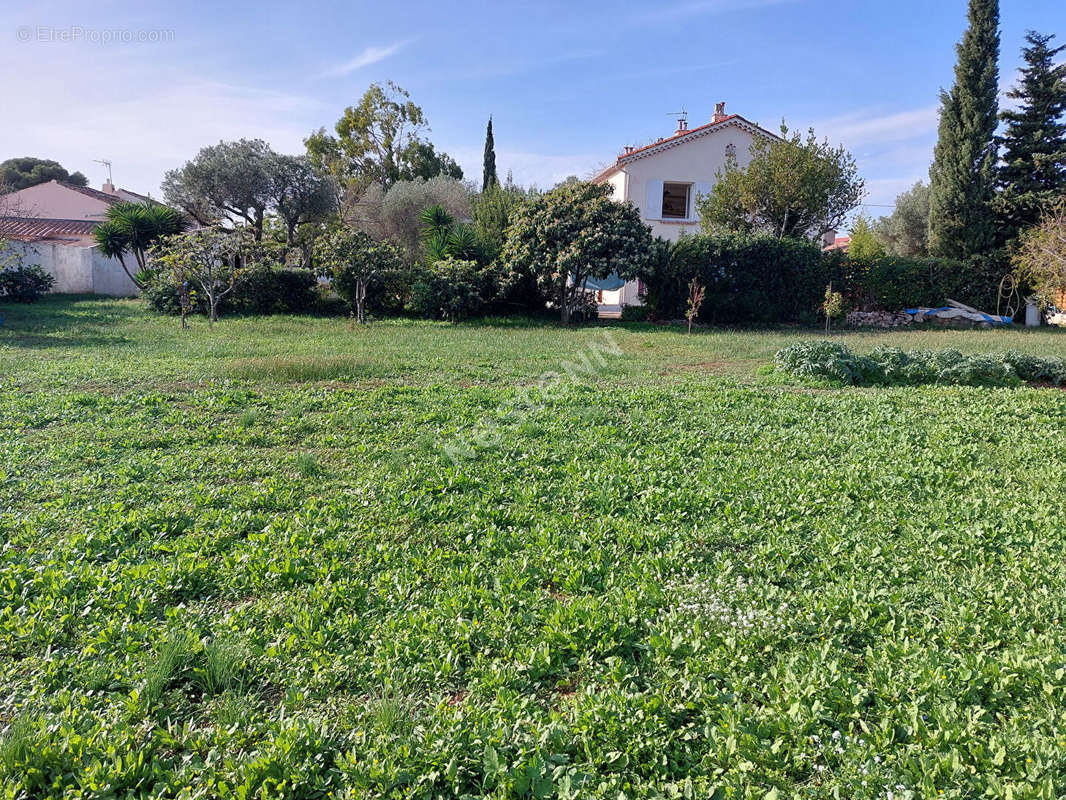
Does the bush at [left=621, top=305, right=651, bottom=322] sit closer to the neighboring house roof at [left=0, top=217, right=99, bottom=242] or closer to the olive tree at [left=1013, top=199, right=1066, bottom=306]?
the olive tree at [left=1013, top=199, right=1066, bottom=306]

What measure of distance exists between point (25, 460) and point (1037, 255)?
19.6m

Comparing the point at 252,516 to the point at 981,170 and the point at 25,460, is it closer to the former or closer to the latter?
the point at 25,460

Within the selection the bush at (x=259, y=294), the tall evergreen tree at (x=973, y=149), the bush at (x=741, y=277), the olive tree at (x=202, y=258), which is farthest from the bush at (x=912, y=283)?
the olive tree at (x=202, y=258)

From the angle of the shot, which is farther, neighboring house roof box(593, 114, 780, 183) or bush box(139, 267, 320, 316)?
neighboring house roof box(593, 114, 780, 183)

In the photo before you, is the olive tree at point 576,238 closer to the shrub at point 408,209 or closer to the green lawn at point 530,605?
the shrub at point 408,209

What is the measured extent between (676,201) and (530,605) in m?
26.2

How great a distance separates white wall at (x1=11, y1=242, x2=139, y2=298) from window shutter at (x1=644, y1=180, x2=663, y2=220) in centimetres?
1910

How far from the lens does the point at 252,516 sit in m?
3.78

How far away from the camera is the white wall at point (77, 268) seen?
21.4 meters

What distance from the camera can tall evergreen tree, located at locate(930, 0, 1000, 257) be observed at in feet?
68.9

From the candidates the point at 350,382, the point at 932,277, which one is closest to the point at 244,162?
the point at 350,382

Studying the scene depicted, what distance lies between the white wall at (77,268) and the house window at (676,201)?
68.0 ft

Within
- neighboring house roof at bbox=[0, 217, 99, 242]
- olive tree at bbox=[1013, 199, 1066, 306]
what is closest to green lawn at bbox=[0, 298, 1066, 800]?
olive tree at bbox=[1013, 199, 1066, 306]

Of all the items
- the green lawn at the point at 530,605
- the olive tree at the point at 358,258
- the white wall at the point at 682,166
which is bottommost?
the green lawn at the point at 530,605
